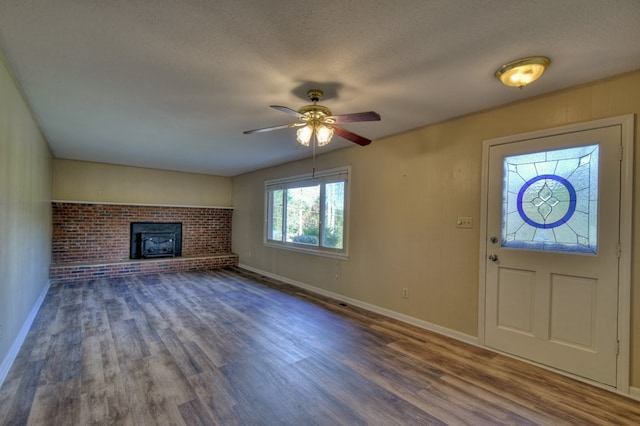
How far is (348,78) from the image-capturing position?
88.4 inches

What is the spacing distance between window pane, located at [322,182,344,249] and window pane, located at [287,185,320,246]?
0.22m

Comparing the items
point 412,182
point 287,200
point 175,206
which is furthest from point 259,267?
point 412,182

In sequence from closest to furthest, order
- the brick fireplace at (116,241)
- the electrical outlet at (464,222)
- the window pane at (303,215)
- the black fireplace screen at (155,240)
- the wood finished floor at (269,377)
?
1. the wood finished floor at (269,377)
2. the electrical outlet at (464,222)
3. the window pane at (303,215)
4. the brick fireplace at (116,241)
5. the black fireplace screen at (155,240)

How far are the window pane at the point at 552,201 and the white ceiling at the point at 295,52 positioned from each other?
597mm

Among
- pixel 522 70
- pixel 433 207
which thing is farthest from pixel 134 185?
pixel 522 70

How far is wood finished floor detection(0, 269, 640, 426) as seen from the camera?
185 centimetres

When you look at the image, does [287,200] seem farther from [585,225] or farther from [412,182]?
[585,225]

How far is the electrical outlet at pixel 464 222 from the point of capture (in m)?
2.98

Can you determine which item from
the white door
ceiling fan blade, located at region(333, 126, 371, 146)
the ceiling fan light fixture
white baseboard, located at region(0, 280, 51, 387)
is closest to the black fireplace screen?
white baseboard, located at region(0, 280, 51, 387)

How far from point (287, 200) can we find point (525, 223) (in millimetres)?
4028

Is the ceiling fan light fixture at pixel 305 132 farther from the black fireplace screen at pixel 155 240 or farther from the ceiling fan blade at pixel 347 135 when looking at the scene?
the black fireplace screen at pixel 155 240

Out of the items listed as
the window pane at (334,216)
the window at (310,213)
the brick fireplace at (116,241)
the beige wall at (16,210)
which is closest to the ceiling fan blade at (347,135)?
the window at (310,213)

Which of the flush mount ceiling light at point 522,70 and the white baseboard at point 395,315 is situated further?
the white baseboard at point 395,315

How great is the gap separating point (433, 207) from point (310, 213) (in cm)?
235
